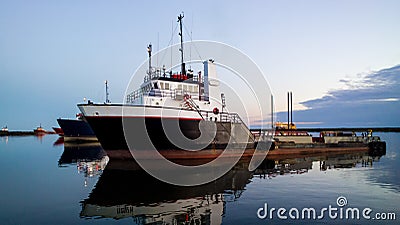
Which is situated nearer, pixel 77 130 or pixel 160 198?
pixel 160 198

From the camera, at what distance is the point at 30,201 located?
→ 44.6ft

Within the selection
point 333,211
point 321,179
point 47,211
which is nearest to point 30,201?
point 47,211

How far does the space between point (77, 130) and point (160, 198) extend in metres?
47.2

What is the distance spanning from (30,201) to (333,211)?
12.7 m

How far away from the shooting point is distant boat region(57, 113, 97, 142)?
54356mm

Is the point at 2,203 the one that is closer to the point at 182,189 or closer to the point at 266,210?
the point at 182,189

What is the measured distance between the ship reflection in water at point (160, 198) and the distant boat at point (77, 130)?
1454 inches

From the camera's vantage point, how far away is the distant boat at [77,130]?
5436 centimetres
